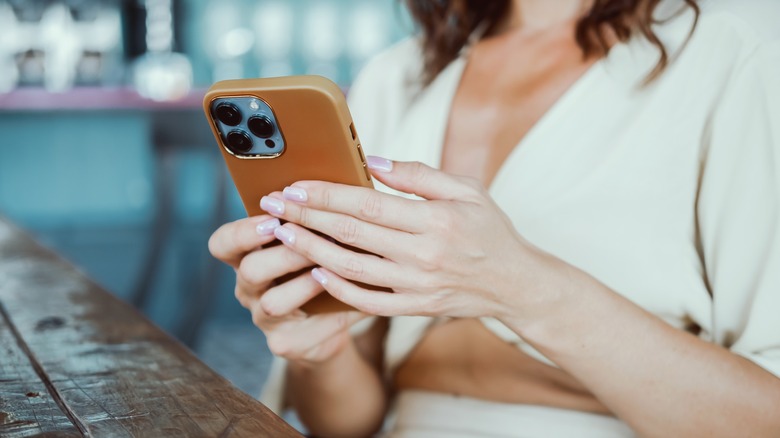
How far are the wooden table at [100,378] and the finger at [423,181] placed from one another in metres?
0.20

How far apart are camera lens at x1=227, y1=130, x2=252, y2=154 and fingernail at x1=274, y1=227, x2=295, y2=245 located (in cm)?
7

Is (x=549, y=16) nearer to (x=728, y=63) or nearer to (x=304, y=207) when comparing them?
(x=728, y=63)

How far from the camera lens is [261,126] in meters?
0.64

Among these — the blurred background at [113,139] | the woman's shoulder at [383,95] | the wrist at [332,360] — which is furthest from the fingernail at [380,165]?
the blurred background at [113,139]

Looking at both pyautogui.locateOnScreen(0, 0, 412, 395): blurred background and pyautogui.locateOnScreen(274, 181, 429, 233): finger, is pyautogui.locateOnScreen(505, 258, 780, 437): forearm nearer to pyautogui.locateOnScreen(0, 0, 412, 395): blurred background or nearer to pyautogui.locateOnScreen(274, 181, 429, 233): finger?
pyautogui.locateOnScreen(274, 181, 429, 233): finger

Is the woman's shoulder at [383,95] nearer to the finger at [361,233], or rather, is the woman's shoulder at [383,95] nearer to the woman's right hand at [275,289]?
the woman's right hand at [275,289]

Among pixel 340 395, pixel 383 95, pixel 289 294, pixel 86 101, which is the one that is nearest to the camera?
pixel 289 294

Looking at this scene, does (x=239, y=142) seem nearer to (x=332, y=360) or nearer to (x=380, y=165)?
→ (x=380, y=165)

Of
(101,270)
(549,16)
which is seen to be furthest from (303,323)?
(101,270)

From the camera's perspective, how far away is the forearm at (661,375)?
2.36 ft

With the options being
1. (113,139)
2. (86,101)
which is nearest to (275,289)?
(86,101)

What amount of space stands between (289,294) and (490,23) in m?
0.68

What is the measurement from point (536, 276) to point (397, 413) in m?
0.43

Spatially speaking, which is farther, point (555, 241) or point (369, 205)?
point (555, 241)
